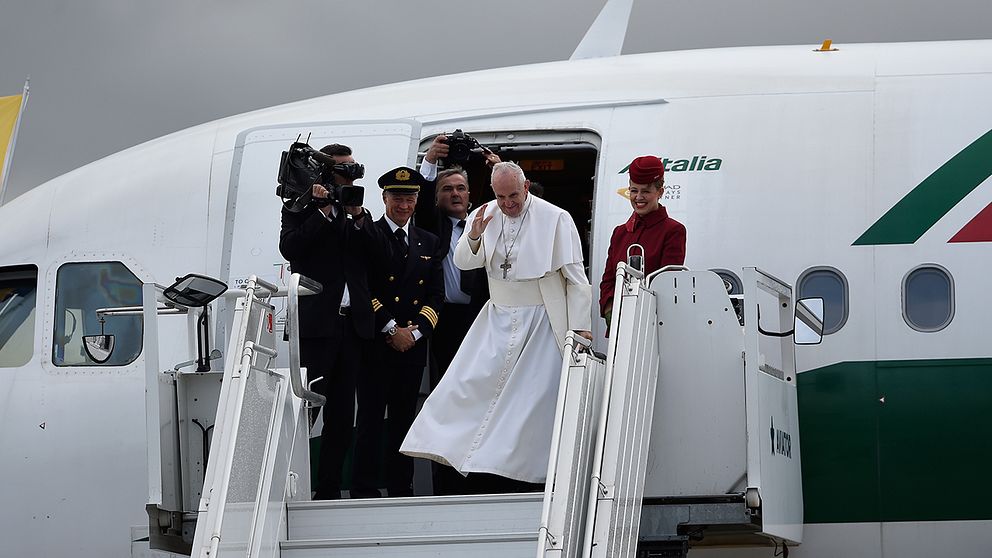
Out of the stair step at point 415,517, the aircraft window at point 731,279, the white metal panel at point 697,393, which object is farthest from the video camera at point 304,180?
the aircraft window at point 731,279

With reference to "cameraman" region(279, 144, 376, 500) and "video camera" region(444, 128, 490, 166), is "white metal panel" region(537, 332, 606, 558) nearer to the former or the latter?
"cameraman" region(279, 144, 376, 500)

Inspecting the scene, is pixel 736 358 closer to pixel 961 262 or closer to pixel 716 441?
pixel 716 441

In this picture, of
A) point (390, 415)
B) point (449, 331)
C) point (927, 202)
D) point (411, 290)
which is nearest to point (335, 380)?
point (390, 415)

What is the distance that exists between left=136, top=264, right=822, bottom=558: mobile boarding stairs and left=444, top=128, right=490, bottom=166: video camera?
1.82 meters

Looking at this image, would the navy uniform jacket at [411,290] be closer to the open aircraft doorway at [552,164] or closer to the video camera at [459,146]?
the video camera at [459,146]

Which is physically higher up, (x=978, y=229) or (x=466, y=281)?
→ (x=978, y=229)

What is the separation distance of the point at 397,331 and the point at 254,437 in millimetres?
1672

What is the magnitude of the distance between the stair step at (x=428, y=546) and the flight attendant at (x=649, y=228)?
1.65 m

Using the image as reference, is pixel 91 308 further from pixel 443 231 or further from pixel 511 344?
pixel 511 344

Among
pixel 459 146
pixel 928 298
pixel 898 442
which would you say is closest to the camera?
pixel 898 442

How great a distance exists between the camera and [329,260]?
8.45 meters

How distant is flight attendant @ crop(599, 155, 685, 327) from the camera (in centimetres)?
768

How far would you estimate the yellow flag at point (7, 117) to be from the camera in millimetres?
12249

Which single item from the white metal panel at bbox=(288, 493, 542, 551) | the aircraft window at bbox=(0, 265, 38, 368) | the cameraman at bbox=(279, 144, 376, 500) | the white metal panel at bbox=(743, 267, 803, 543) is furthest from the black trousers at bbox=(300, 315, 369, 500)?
the white metal panel at bbox=(743, 267, 803, 543)
